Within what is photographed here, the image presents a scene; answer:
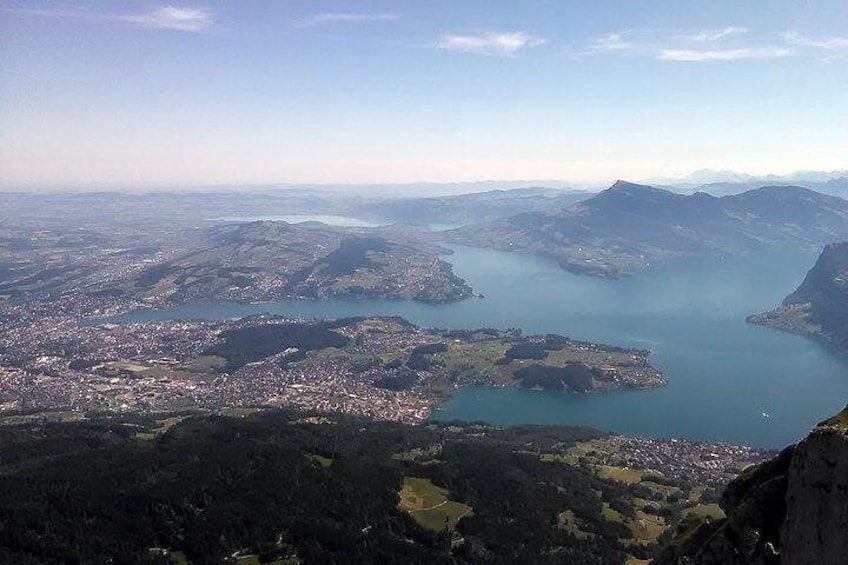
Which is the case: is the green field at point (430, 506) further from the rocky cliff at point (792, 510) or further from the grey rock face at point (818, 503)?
the grey rock face at point (818, 503)

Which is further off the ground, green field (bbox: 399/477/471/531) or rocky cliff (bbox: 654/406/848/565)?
rocky cliff (bbox: 654/406/848/565)

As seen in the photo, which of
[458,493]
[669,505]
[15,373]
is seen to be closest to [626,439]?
[669,505]

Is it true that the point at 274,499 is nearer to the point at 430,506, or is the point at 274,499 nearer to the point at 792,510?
the point at 430,506

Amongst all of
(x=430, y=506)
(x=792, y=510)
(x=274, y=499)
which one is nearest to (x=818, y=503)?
(x=792, y=510)

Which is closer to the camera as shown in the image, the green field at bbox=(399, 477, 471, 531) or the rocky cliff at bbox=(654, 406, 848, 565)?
the rocky cliff at bbox=(654, 406, 848, 565)

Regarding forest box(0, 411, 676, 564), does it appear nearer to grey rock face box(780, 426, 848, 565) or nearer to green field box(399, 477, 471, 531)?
green field box(399, 477, 471, 531)

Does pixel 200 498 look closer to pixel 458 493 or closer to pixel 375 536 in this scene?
pixel 375 536

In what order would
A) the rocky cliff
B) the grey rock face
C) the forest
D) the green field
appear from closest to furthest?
the grey rock face, the rocky cliff, the forest, the green field

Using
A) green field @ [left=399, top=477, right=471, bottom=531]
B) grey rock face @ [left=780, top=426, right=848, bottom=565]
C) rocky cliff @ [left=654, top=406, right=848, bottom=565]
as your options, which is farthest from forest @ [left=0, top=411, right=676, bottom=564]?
grey rock face @ [left=780, top=426, right=848, bottom=565]
